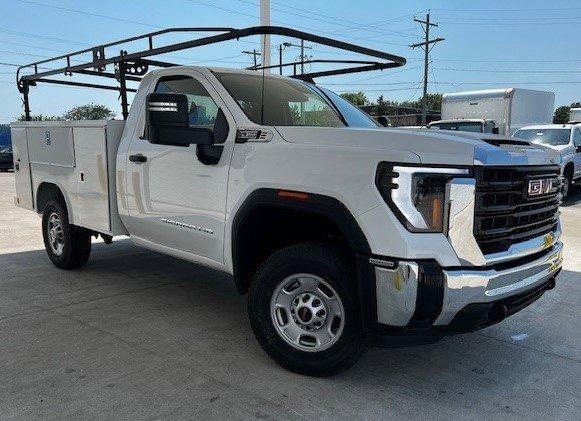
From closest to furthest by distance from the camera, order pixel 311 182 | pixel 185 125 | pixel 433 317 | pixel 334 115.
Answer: pixel 433 317, pixel 311 182, pixel 185 125, pixel 334 115

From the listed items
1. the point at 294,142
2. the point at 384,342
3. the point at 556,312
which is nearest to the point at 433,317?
the point at 384,342

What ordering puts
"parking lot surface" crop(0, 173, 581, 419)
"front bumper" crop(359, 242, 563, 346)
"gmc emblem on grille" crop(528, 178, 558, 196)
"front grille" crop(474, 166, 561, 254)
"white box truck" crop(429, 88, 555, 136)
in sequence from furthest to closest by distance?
"white box truck" crop(429, 88, 555, 136), "gmc emblem on grille" crop(528, 178, 558, 196), "parking lot surface" crop(0, 173, 581, 419), "front grille" crop(474, 166, 561, 254), "front bumper" crop(359, 242, 563, 346)

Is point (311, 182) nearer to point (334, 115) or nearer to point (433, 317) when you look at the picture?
point (433, 317)

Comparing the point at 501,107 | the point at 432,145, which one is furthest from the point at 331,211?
the point at 501,107

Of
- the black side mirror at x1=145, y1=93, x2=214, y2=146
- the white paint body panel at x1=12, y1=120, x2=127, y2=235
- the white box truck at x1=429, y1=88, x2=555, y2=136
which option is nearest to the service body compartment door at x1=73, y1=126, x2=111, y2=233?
the white paint body panel at x1=12, y1=120, x2=127, y2=235

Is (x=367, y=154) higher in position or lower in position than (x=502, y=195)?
higher

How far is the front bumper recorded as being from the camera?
272 centimetres

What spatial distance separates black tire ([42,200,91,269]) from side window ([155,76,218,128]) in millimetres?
2145

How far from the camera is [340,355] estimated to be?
3158mm

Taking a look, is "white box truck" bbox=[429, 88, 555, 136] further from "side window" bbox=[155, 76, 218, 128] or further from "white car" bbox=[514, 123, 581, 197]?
"side window" bbox=[155, 76, 218, 128]

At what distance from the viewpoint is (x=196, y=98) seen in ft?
13.6

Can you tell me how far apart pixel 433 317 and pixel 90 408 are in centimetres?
197

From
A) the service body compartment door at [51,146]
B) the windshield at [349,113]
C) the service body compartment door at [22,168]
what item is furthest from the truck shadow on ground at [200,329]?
the windshield at [349,113]

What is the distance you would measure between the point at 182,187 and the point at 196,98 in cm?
73
